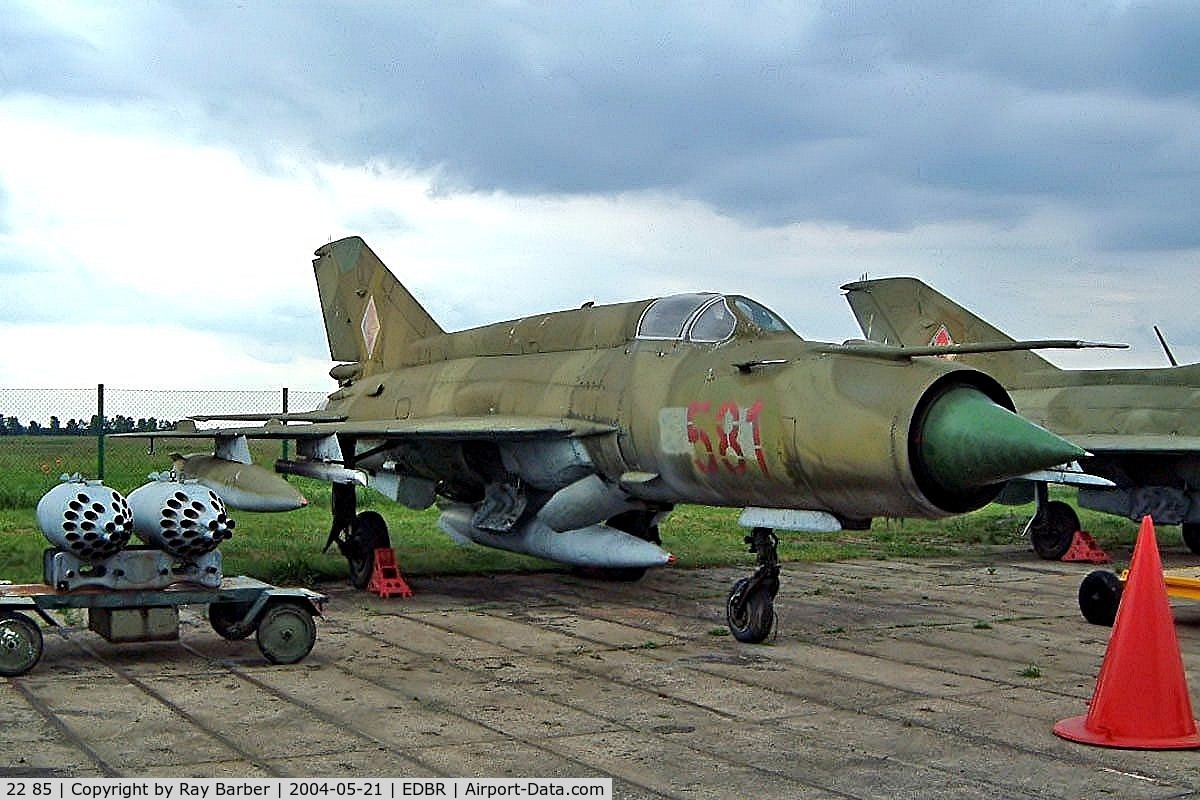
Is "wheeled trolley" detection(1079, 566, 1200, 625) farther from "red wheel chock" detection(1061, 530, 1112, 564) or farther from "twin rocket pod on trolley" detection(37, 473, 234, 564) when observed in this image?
"twin rocket pod on trolley" detection(37, 473, 234, 564)

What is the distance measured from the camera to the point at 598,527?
37.5 feet

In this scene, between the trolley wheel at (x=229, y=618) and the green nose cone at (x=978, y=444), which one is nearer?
the green nose cone at (x=978, y=444)

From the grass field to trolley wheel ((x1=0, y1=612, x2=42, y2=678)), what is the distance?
4.29 m

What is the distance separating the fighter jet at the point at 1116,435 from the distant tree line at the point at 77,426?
11.5 m

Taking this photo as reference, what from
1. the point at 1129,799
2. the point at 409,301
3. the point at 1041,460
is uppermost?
the point at 409,301

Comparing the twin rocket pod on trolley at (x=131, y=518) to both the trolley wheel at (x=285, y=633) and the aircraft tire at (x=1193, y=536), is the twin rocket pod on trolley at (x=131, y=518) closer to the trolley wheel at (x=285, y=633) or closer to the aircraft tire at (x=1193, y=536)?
the trolley wheel at (x=285, y=633)

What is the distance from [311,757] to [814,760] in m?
2.30

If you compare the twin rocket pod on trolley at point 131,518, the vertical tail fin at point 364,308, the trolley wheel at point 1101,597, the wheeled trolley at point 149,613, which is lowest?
the trolley wheel at point 1101,597

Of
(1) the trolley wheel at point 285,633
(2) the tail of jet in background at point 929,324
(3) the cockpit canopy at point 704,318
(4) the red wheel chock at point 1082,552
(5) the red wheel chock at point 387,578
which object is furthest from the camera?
(2) the tail of jet in background at point 929,324

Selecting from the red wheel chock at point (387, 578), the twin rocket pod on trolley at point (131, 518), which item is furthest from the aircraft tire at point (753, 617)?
the red wheel chock at point (387, 578)

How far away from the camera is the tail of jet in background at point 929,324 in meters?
19.2

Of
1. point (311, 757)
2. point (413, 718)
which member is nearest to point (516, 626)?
point (413, 718)

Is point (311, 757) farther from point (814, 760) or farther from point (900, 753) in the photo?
point (900, 753)

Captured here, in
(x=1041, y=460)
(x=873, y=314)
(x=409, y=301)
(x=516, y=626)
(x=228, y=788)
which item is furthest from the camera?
(x=873, y=314)
